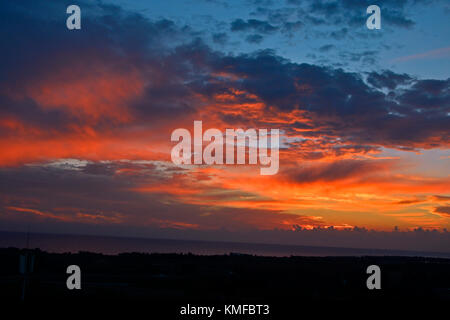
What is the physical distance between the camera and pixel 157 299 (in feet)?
76.3

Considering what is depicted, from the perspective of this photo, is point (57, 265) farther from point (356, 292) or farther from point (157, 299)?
point (356, 292)

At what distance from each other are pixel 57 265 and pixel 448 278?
3556cm

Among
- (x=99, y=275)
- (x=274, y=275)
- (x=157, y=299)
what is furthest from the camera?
(x=274, y=275)

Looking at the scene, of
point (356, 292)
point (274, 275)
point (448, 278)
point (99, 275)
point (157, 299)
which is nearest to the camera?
point (157, 299)

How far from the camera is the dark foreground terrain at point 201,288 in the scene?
72.7 ft

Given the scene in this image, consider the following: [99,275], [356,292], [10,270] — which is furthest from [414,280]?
[10,270]

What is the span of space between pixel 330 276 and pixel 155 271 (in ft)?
47.5

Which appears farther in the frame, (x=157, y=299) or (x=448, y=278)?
(x=448, y=278)

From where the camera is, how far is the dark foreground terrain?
22.2 meters

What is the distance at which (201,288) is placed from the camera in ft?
94.0
